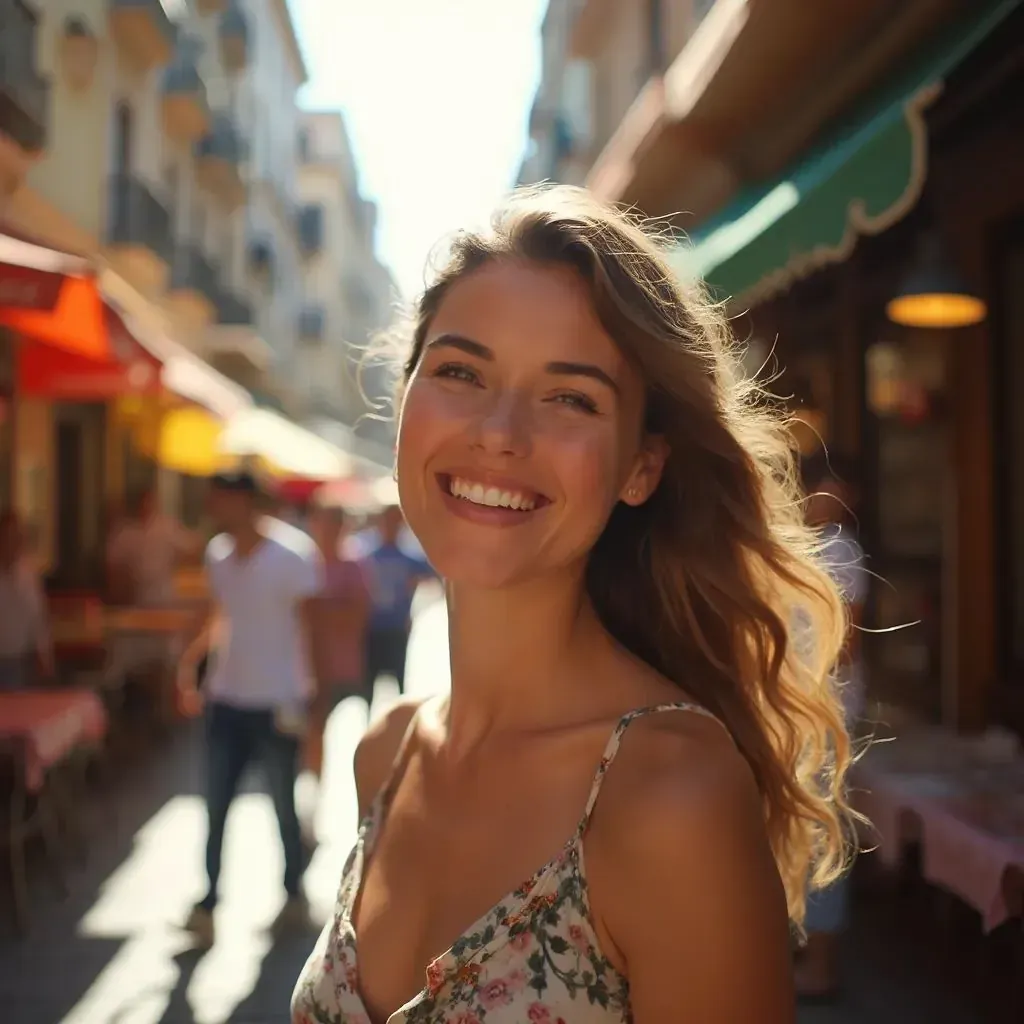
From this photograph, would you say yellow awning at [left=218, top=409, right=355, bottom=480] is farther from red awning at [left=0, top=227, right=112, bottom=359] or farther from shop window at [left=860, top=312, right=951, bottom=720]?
shop window at [left=860, top=312, right=951, bottom=720]

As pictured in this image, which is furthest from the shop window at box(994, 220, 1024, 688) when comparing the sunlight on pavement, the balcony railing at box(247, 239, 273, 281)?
the balcony railing at box(247, 239, 273, 281)

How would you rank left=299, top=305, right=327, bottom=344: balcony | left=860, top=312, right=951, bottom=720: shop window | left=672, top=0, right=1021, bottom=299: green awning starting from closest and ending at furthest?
left=672, top=0, right=1021, bottom=299: green awning, left=860, top=312, right=951, bottom=720: shop window, left=299, top=305, right=327, bottom=344: balcony

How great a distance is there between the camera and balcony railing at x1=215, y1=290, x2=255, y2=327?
79.2ft

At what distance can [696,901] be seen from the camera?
1269mm

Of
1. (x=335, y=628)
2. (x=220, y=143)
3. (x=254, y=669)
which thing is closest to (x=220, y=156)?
(x=220, y=143)

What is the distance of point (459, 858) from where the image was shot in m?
1.62

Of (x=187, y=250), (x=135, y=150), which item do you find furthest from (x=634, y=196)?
(x=187, y=250)

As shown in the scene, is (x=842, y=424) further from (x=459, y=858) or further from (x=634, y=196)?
(x=459, y=858)

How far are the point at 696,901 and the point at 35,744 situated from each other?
195 inches

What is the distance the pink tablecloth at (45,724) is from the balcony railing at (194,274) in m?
14.7

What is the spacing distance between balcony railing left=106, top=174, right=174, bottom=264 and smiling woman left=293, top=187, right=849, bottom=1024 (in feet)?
50.9

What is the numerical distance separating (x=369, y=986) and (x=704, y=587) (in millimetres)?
760

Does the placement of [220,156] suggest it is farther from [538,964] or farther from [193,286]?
[538,964]

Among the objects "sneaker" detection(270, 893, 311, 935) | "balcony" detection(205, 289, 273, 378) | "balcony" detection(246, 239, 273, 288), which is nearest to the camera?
"sneaker" detection(270, 893, 311, 935)
